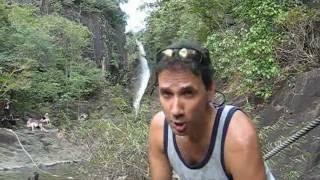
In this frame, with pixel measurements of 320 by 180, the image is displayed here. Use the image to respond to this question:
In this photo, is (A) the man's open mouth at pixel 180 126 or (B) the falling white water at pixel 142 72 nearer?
(A) the man's open mouth at pixel 180 126

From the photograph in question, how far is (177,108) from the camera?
192 cm

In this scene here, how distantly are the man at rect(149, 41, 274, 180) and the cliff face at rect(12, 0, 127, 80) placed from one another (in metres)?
33.9

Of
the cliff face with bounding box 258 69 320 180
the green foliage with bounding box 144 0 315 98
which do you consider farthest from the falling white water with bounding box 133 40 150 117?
the cliff face with bounding box 258 69 320 180

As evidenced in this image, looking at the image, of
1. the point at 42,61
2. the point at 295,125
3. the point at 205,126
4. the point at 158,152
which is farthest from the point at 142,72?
the point at 205,126

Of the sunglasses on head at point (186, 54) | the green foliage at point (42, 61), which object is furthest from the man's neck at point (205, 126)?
the green foliage at point (42, 61)

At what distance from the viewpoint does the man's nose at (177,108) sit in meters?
1.92

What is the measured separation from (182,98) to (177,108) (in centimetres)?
5

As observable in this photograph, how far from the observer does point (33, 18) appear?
99.0 feet

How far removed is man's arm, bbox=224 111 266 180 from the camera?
6.39ft

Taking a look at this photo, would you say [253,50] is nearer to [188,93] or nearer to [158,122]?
[158,122]

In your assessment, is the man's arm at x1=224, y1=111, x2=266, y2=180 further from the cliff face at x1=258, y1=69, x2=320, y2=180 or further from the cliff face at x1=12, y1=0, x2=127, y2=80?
the cliff face at x1=12, y1=0, x2=127, y2=80

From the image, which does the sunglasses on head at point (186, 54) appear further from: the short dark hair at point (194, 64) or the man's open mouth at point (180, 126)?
the man's open mouth at point (180, 126)

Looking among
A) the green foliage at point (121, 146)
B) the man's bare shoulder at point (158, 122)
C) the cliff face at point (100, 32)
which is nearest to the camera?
the man's bare shoulder at point (158, 122)

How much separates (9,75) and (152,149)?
22.4 meters
